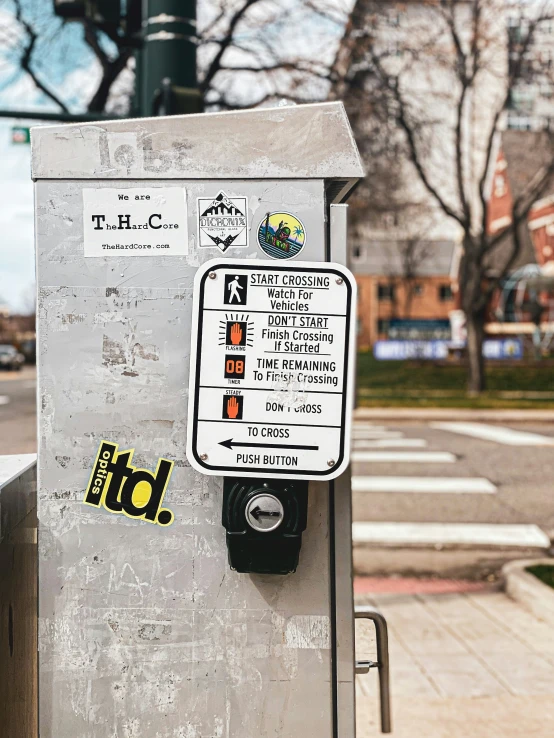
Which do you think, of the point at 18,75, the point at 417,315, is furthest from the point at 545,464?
the point at 417,315

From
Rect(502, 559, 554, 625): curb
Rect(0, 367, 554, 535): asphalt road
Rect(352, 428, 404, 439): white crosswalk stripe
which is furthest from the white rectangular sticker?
Rect(352, 428, 404, 439): white crosswalk stripe

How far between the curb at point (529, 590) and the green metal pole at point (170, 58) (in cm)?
385

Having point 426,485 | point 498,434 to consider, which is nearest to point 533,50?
point 498,434

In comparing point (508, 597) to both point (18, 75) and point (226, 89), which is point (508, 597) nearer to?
point (226, 89)

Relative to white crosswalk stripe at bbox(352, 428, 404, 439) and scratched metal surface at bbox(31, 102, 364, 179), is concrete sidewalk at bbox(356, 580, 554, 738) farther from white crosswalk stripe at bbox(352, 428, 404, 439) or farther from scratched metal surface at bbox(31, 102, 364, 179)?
white crosswalk stripe at bbox(352, 428, 404, 439)

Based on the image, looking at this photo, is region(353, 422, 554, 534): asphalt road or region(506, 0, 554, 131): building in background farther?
region(506, 0, 554, 131): building in background

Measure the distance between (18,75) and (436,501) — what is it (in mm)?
11041

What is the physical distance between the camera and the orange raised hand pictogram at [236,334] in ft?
6.17

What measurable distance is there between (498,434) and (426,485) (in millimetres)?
5903

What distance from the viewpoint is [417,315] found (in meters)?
78.9

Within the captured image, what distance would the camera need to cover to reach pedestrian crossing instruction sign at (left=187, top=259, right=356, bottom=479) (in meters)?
1.87

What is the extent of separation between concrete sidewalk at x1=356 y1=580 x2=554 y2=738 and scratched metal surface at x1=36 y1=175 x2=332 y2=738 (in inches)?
92.7

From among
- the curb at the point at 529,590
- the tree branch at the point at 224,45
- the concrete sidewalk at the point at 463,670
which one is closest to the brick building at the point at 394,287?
the tree branch at the point at 224,45

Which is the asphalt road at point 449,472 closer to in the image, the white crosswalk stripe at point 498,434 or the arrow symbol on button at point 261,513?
the white crosswalk stripe at point 498,434
